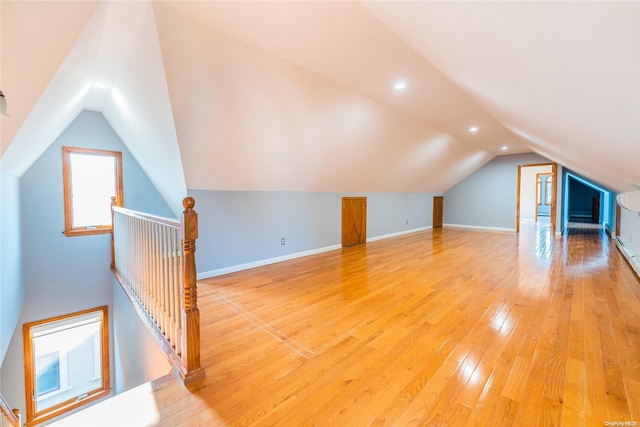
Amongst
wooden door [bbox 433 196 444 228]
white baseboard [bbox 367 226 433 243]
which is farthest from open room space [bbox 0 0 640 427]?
wooden door [bbox 433 196 444 228]

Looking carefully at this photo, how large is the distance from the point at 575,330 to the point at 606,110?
5.89 feet

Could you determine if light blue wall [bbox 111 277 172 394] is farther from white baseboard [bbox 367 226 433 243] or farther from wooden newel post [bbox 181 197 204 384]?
white baseboard [bbox 367 226 433 243]

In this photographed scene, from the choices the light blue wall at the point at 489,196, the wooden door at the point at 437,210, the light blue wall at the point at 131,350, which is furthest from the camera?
the wooden door at the point at 437,210

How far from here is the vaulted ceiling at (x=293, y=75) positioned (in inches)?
51.8

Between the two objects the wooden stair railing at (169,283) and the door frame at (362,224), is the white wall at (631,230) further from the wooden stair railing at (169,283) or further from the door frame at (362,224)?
the wooden stair railing at (169,283)

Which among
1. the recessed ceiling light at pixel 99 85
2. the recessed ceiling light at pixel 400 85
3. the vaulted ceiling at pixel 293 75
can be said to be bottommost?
the vaulted ceiling at pixel 293 75

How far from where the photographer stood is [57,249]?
4.04 meters

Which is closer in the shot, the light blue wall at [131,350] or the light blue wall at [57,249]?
the light blue wall at [131,350]

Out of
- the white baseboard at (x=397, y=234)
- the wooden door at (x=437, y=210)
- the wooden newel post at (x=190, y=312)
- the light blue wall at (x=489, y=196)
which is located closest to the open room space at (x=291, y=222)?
the wooden newel post at (x=190, y=312)

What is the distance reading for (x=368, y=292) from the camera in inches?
128

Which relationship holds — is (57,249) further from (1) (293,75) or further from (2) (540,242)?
(2) (540,242)

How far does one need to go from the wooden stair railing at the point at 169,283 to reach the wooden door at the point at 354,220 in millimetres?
3887

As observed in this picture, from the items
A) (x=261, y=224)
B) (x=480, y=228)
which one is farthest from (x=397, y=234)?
(x=261, y=224)

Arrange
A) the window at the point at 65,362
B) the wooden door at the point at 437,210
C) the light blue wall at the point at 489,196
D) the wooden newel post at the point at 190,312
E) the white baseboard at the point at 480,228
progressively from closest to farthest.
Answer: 1. the wooden newel post at the point at 190,312
2. the window at the point at 65,362
3. the light blue wall at the point at 489,196
4. the white baseboard at the point at 480,228
5. the wooden door at the point at 437,210
